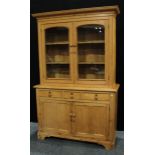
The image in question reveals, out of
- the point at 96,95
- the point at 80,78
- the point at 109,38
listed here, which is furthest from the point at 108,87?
the point at 109,38

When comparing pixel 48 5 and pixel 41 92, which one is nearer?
pixel 41 92

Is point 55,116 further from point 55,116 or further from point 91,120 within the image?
point 91,120

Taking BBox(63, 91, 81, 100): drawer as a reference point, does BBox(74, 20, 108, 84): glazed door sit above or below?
above

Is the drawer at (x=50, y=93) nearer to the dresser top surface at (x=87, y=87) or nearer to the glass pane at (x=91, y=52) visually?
the dresser top surface at (x=87, y=87)

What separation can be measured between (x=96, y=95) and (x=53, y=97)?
663 millimetres

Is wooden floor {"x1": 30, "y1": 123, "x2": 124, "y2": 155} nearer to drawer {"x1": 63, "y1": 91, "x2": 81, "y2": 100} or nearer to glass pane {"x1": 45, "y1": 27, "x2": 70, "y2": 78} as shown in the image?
drawer {"x1": 63, "y1": 91, "x2": 81, "y2": 100}

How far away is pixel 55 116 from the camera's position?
8.95 ft

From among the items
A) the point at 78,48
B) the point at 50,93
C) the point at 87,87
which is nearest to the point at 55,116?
the point at 50,93

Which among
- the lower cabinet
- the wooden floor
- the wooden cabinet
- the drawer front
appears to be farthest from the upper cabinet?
the wooden floor

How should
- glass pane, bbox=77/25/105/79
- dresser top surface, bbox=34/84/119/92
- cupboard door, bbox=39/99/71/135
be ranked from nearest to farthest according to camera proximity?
dresser top surface, bbox=34/84/119/92
glass pane, bbox=77/25/105/79
cupboard door, bbox=39/99/71/135

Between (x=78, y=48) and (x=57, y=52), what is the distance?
1.29 feet

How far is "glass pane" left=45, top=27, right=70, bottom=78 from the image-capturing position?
2742mm
